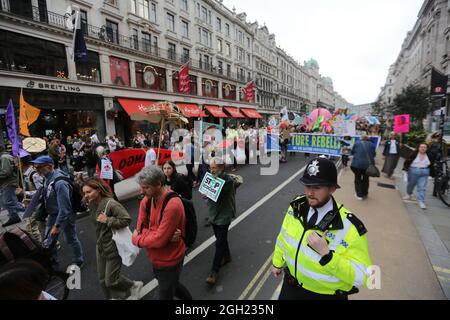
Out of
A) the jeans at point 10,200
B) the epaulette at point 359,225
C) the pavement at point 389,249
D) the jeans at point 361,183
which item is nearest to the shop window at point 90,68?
the jeans at point 10,200

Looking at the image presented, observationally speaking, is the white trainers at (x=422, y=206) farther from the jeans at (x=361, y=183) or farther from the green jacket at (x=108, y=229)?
the green jacket at (x=108, y=229)

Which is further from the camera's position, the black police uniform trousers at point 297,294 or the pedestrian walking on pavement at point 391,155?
the pedestrian walking on pavement at point 391,155

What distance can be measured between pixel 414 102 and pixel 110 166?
91.8 ft

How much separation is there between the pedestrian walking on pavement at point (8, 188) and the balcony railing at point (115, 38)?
14.3 meters

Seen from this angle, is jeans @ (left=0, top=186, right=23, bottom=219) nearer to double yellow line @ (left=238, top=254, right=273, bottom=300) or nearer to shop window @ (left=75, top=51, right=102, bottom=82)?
double yellow line @ (left=238, top=254, right=273, bottom=300)

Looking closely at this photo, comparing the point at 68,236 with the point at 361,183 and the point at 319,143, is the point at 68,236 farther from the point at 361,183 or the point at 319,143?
the point at 319,143

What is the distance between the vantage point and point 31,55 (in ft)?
48.7

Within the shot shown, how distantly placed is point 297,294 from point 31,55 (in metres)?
20.6

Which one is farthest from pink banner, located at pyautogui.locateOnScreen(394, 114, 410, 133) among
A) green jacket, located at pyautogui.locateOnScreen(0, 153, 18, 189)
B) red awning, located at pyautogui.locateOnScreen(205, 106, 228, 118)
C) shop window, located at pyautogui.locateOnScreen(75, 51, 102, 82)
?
red awning, located at pyautogui.locateOnScreen(205, 106, 228, 118)

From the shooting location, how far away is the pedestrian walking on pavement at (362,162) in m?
6.69

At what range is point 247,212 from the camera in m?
6.14

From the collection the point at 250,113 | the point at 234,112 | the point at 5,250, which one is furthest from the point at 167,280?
the point at 250,113
